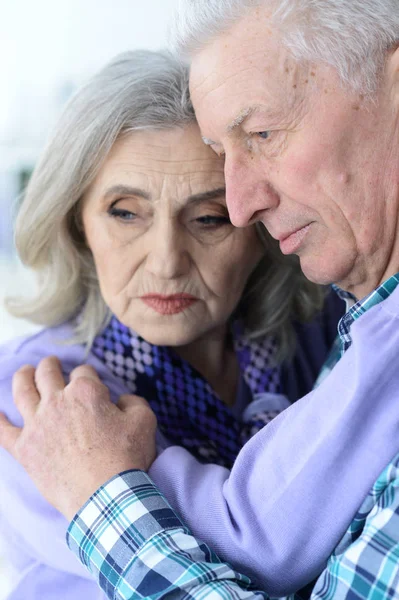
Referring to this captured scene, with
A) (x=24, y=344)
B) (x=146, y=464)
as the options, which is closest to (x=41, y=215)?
(x=24, y=344)

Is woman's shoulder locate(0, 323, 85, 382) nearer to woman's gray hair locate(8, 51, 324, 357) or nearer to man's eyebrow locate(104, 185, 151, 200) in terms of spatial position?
woman's gray hair locate(8, 51, 324, 357)

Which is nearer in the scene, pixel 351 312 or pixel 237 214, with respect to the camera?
pixel 351 312

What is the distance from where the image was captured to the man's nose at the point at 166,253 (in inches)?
57.4

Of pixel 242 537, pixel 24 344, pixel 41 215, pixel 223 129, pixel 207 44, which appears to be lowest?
pixel 24 344

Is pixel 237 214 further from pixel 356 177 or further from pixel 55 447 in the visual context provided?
pixel 55 447

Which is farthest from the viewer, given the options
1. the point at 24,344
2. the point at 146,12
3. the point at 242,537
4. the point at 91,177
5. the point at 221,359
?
the point at 146,12

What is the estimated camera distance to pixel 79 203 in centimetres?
158

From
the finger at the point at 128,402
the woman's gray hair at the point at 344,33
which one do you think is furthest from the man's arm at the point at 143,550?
the woman's gray hair at the point at 344,33

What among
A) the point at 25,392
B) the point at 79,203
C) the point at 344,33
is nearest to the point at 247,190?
the point at 344,33

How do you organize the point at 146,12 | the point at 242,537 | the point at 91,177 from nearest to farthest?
the point at 242,537 → the point at 91,177 → the point at 146,12

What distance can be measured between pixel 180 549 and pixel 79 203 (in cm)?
84

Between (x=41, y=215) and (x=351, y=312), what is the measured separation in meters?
0.78

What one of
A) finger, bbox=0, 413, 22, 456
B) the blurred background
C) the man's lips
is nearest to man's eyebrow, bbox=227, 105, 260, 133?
the man's lips

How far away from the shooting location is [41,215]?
5.19 feet
